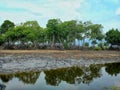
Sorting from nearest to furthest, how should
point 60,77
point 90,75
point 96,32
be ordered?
point 60,77 → point 90,75 → point 96,32

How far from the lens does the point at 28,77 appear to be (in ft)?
110

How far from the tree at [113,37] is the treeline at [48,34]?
16.2 feet

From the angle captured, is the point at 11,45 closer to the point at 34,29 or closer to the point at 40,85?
the point at 34,29

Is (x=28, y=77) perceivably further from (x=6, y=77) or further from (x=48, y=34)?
(x=48, y=34)

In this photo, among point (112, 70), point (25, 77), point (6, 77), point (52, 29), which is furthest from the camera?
point (52, 29)

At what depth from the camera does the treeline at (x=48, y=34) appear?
8956 cm

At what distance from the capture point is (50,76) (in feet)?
115

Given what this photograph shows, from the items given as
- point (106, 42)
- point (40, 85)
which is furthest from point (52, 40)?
point (40, 85)

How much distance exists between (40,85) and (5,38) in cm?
6644

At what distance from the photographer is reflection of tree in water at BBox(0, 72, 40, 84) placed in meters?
31.1

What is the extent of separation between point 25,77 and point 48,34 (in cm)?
6387

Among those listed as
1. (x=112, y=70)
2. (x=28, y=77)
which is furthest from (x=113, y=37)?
(x=28, y=77)

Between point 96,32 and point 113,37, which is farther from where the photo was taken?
point 113,37

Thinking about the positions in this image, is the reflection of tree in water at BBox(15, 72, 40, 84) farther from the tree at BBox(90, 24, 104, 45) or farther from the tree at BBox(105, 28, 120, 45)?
the tree at BBox(105, 28, 120, 45)
